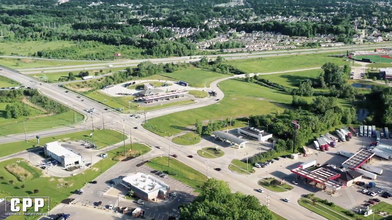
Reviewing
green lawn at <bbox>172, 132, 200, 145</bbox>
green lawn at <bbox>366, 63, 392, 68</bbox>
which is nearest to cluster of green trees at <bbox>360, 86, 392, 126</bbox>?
green lawn at <bbox>172, 132, 200, 145</bbox>

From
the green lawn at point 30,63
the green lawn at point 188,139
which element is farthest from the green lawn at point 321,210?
the green lawn at point 30,63

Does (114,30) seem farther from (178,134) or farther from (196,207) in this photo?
(196,207)

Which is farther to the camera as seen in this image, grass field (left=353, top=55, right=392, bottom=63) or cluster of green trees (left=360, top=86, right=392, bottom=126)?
grass field (left=353, top=55, right=392, bottom=63)

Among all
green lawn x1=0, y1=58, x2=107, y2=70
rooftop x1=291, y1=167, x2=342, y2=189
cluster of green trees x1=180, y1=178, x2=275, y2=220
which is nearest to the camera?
cluster of green trees x1=180, y1=178, x2=275, y2=220

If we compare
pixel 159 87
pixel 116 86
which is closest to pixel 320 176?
pixel 159 87

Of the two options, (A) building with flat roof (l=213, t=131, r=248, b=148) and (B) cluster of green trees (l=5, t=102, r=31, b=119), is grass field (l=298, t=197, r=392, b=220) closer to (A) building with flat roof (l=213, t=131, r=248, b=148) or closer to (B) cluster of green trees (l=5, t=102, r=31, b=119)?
(A) building with flat roof (l=213, t=131, r=248, b=148)

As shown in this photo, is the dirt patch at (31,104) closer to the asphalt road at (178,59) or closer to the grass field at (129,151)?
the asphalt road at (178,59)
